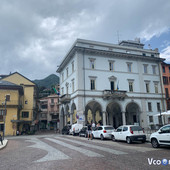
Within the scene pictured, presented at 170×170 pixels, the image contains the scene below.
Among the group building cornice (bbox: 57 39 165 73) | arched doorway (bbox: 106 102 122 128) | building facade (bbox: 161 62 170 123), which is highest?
building cornice (bbox: 57 39 165 73)

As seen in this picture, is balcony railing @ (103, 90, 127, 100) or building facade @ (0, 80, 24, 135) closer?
balcony railing @ (103, 90, 127, 100)

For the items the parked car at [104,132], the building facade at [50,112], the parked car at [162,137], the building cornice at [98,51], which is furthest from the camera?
the building facade at [50,112]

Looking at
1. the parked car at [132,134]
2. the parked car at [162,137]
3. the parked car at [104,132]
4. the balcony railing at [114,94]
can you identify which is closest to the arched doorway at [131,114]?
the balcony railing at [114,94]

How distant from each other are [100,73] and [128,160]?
26.5 m

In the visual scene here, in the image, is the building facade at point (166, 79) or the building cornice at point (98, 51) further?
the building facade at point (166, 79)

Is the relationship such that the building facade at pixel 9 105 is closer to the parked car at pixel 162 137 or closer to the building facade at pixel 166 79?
the parked car at pixel 162 137

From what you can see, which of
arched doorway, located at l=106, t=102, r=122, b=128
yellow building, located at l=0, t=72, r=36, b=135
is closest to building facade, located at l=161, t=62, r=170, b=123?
arched doorway, located at l=106, t=102, r=122, b=128

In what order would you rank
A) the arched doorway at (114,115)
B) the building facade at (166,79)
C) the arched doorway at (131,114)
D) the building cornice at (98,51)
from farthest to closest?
1. the building facade at (166,79)
2. the arched doorway at (114,115)
3. the arched doorway at (131,114)
4. the building cornice at (98,51)

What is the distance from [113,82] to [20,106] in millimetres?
20519

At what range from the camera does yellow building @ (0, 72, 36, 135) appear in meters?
34.7

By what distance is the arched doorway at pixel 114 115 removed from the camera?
38475 millimetres

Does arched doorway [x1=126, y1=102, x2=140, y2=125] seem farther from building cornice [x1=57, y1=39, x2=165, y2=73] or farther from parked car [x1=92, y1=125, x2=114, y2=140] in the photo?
parked car [x1=92, y1=125, x2=114, y2=140]

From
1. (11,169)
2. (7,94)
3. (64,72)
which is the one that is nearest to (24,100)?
(7,94)

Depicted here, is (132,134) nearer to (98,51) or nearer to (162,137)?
(162,137)
